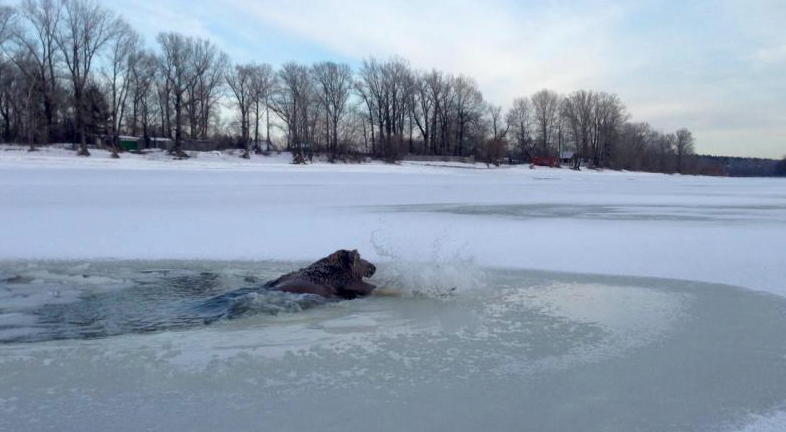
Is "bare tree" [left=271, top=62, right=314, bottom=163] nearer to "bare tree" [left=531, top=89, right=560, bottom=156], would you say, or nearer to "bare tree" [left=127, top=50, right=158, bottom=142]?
"bare tree" [left=127, top=50, right=158, bottom=142]

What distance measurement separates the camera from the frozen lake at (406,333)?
416 cm

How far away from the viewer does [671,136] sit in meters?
130

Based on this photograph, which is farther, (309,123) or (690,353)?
(309,123)

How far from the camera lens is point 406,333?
239 inches

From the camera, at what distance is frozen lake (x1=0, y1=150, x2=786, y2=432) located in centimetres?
416

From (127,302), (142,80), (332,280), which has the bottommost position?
(127,302)

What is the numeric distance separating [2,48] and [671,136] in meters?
116

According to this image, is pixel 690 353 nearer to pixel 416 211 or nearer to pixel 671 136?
pixel 416 211

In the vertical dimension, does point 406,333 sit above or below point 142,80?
below

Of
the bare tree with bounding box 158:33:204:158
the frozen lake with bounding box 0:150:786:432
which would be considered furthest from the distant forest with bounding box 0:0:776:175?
the frozen lake with bounding box 0:150:786:432

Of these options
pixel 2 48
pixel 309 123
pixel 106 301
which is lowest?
pixel 106 301

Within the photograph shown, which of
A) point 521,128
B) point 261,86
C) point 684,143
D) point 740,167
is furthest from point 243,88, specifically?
point 740,167

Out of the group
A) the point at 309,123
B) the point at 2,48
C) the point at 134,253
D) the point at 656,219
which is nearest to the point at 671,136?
the point at 309,123

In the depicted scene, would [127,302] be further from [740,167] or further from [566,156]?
[740,167]
